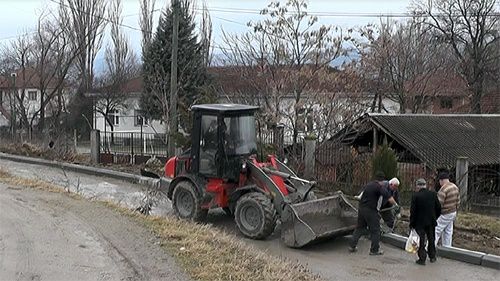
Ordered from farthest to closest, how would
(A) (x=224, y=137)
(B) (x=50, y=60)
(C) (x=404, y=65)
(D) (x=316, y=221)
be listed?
(B) (x=50, y=60), (C) (x=404, y=65), (A) (x=224, y=137), (D) (x=316, y=221)

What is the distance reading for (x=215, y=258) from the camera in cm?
723

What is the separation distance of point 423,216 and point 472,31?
3276cm

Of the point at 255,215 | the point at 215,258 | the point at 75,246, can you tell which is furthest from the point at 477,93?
the point at 75,246

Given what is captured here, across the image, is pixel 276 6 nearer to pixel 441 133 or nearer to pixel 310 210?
pixel 441 133

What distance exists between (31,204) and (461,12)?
34.3 meters

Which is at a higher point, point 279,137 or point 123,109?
point 123,109

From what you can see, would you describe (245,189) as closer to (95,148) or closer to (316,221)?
(316,221)

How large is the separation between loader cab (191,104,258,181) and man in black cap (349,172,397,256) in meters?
2.67

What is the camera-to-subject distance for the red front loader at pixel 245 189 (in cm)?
1047

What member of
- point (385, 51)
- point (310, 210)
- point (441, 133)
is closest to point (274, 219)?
point (310, 210)

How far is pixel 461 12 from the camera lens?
1497 inches

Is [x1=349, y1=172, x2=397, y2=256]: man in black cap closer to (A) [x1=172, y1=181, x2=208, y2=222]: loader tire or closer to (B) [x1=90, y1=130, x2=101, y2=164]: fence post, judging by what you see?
(A) [x1=172, y1=181, x2=208, y2=222]: loader tire

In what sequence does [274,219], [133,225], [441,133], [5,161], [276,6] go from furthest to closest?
[5,161] → [276,6] → [441,133] → [274,219] → [133,225]

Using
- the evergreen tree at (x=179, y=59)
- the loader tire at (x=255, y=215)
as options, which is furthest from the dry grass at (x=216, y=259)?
the evergreen tree at (x=179, y=59)
